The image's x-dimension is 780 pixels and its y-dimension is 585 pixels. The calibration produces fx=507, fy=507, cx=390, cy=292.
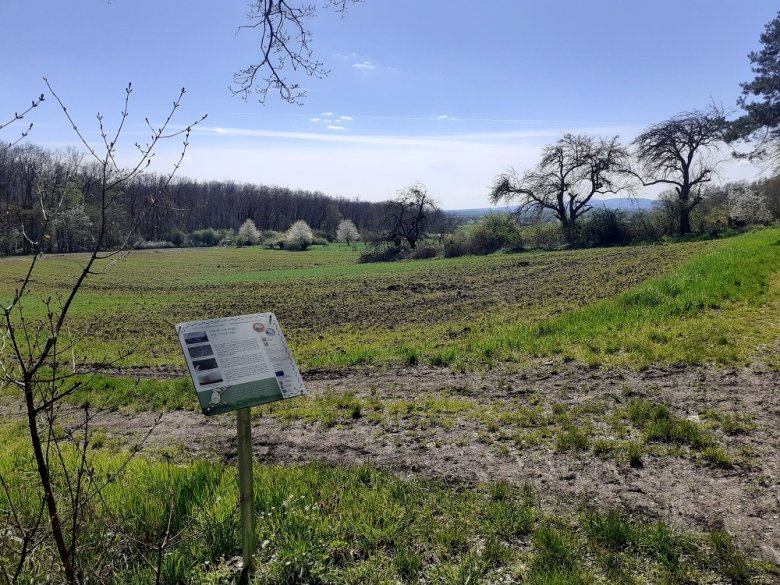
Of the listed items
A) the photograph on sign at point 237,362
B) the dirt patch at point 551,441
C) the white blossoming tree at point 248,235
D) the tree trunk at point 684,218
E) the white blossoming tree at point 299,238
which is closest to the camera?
the photograph on sign at point 237,362

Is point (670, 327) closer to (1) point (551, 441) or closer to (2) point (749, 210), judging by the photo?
(1) point (551, 441)

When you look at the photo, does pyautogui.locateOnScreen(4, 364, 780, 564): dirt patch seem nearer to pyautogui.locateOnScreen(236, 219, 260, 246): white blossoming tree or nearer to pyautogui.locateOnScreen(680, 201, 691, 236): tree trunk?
pyautogui.locateOnScreen(680, 201, 691, 236): tree trunk

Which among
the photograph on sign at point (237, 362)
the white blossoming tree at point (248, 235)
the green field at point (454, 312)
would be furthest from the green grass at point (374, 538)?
the white blossoming tree at point (248, 235)

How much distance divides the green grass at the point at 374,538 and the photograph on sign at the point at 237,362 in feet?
2.54

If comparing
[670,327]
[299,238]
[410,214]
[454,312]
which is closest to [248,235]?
[299,238]

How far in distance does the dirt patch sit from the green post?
1.93 meters

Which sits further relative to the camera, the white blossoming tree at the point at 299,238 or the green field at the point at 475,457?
the white blossoming tree at the point at 299,238

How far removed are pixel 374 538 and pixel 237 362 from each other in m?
1.60

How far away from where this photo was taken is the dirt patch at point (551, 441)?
392 centimetres

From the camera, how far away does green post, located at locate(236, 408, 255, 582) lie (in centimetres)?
308

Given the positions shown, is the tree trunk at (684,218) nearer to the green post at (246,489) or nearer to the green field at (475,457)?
the green field at (475,457)

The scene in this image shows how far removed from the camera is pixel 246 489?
10.1 feet

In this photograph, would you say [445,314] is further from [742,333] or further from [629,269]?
[629,269]

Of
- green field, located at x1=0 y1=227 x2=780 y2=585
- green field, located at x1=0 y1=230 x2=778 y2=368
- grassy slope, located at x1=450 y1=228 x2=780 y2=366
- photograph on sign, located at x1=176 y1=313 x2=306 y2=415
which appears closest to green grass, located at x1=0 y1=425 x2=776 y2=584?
green field, located at x1=0 y1=227 x2=780 y2=585
